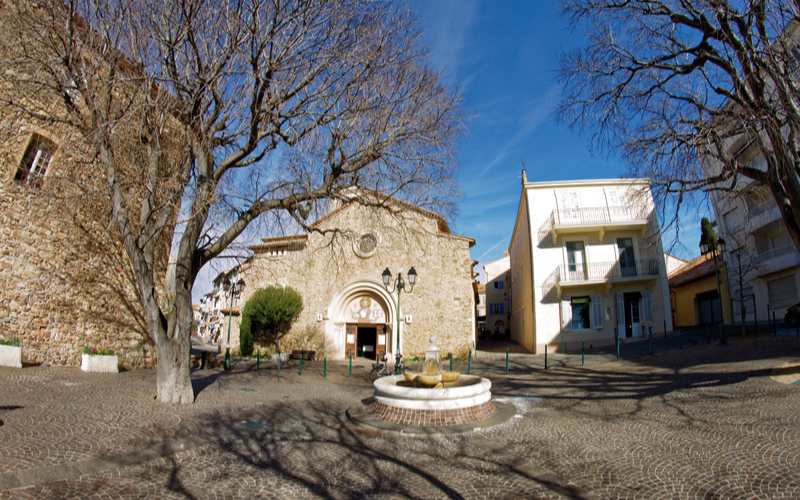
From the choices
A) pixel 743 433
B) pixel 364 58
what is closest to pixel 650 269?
pixel 743 433

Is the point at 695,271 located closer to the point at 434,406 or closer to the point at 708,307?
the point at 708,307

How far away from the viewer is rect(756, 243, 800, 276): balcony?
1831 centimetres

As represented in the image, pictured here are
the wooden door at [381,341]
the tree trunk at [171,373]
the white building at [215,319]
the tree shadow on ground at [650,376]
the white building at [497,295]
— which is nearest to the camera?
the tree trunk at [171,373]

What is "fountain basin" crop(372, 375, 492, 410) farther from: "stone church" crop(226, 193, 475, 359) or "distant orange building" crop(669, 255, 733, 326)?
"distant orange building" crop(669, 255, 733, 326)

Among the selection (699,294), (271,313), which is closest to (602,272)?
(699,294)

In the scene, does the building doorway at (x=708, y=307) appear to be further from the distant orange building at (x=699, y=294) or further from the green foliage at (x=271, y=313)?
the green foliage at (x=271, y=313)

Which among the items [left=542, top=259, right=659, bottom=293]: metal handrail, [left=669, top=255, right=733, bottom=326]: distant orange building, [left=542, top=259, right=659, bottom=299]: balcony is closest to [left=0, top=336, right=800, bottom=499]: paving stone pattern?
[left=542, top=259, right=659, bottom=299]: balcony

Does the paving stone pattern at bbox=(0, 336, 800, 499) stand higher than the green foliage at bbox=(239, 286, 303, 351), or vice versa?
the green foliage at bbox=(239, 286, 303, 351)

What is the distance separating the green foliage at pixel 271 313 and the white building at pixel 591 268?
12.7m

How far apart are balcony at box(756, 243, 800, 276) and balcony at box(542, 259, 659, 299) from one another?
5735 mm

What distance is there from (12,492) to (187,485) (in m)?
1.51

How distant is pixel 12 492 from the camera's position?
12.2 ft

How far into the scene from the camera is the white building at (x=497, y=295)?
40.9 metres

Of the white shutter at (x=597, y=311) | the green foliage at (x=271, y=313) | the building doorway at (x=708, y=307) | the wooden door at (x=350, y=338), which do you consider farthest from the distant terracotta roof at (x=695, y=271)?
the green foliage at (x=271, y=313)
